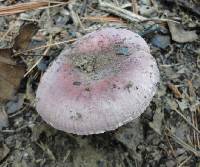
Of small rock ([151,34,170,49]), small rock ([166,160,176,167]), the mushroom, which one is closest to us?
the mushroom

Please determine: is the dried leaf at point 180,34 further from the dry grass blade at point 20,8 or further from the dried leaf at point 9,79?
the dried leaf at point 9,79

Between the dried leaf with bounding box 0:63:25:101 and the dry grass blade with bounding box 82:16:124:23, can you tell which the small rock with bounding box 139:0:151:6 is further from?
the dried leaf with bounding box 0:63:25:101

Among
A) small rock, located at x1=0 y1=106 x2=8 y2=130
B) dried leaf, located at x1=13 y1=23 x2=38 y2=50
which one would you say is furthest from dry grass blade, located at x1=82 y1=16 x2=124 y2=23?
small rock, located at x1=0 y1=106 x2=8 y2=130

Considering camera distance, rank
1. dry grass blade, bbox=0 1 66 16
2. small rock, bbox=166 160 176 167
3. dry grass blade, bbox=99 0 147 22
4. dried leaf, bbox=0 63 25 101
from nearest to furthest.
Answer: small rock, bbox=166 160 176 167, dried leaf, bbox=0 63 25 101, dry grass blade, bbox=99 0 147 22, dry grass blade, bbox=0 1 66 16

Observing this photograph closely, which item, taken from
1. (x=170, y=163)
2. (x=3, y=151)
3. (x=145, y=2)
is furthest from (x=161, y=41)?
(x=3, y=151)

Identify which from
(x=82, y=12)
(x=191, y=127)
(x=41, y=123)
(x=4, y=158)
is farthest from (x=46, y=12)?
(x=191, y=127)

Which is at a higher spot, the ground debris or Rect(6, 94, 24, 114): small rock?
Rect(6, 94, 24, 114): small rock

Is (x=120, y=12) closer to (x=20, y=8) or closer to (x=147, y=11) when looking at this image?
(x=147, y=11)

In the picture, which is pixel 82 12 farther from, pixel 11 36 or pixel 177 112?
pixel 177 112
